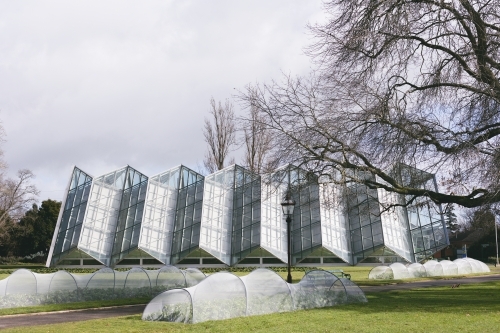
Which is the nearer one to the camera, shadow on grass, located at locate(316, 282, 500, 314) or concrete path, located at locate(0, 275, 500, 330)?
concrete path, located at locate(0, 275, 500, 330)

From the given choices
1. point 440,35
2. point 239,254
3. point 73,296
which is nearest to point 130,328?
point 73,296

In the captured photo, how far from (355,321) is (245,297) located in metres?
3.41

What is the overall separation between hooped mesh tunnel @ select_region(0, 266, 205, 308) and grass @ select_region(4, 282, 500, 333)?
18.9 feet

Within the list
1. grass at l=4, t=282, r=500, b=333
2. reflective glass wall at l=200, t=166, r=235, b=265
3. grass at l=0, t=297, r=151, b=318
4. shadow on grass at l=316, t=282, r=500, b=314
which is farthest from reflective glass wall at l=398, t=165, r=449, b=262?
grass at l=0, t=297, r=151, b=318

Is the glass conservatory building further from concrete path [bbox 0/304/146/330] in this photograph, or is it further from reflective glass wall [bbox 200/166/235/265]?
concrete path [bbox 0/304/146/330]

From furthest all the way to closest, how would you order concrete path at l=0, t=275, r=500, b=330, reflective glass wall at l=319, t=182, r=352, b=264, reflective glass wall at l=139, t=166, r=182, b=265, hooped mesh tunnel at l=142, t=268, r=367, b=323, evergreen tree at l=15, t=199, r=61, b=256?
evergreen tree at l=15, t=199, r=61, b=256 → reflective glass wall at l=139, t=166, r=182, b=265 → reflective glass wall at l=319, t=182, r=352, b=264 → concrete path at l=0, t=275, r=500, b=330 → hooped mesh tunnel at l=142, t=268, r=367, b=323

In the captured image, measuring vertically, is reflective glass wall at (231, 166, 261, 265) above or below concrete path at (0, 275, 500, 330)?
above

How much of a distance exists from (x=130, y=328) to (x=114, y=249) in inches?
1294

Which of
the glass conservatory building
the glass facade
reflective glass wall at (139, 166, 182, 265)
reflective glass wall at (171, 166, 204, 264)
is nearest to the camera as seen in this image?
the glass conservatory building

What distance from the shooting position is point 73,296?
18328 millimetres

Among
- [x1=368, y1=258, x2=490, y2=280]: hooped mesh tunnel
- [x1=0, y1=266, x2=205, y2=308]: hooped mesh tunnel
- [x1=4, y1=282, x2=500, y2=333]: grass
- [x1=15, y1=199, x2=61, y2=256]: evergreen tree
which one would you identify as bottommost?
[x1=4, y1=282, x2=500, y2=333]: grass

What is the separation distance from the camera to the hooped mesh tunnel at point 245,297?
507 inches

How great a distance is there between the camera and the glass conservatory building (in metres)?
41.4

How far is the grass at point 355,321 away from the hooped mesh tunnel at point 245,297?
1.91 feet
